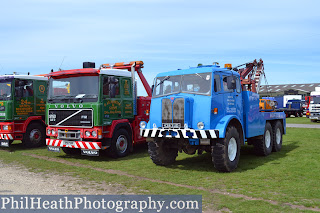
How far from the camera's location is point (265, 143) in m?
11.3

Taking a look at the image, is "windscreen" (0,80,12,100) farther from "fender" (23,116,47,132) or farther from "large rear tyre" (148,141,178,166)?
"large rear tyre" (148,141,178,166)

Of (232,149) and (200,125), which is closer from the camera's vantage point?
(200,125)

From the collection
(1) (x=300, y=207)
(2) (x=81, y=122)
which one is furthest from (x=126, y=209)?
(2) (x=81, y=122)

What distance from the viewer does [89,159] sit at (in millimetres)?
11023

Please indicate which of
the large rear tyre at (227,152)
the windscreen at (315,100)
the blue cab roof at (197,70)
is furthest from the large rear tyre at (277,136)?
the windscreen at (315,100)

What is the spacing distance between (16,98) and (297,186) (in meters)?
11.0

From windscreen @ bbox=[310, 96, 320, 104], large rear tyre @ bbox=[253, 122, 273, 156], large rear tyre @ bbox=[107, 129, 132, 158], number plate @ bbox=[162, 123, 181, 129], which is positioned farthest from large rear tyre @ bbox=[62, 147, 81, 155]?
windscreen @ bbox=[310, 96, 320, 104]

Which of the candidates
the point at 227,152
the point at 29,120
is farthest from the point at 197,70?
the point at 29,120

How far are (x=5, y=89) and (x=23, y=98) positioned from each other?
77 cm

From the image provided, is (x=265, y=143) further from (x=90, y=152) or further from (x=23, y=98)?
(x=23, y=98)

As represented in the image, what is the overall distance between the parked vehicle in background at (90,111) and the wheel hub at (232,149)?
126 inches

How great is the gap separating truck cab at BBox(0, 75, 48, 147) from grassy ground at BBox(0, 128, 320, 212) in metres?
1.02

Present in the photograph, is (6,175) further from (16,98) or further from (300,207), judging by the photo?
(300,207)

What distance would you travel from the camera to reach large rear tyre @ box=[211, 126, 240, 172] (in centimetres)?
817
